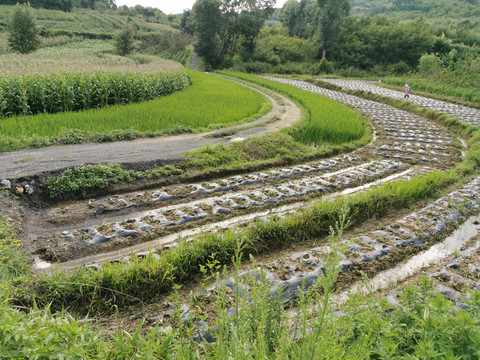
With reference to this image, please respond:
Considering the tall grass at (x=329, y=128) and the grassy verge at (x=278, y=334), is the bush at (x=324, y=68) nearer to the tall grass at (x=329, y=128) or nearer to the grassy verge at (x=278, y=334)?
the tall grass at (x=329, y=128)

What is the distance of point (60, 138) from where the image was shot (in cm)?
751

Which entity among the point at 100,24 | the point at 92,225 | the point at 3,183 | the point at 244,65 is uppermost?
the point at 100,24

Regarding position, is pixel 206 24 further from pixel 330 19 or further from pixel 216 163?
pixel 216 163

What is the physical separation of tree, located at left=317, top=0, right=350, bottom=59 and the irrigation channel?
121 ft

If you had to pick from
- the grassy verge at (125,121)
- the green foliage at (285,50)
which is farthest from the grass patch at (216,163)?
the green foliage at (285,50)

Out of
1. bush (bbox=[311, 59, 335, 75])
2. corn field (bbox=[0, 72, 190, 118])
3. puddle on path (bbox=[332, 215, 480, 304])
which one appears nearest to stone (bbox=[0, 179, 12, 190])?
corn field (bbox=[0, 72, 190, 118])

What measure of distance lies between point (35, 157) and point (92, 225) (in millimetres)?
2830

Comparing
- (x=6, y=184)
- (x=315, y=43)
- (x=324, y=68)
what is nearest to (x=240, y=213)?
(x=6, y=184)

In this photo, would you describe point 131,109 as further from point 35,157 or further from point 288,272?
point 288,272

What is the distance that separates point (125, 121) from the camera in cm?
938

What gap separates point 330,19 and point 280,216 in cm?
4099

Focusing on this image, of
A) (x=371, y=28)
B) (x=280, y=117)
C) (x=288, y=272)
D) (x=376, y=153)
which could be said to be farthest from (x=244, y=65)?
(x=288, y=272)

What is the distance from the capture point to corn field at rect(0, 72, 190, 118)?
→ 9.35 m

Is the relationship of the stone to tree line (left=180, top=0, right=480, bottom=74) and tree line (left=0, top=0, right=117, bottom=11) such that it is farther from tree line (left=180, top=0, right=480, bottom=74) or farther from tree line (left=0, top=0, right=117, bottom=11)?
tree line (left=0, top=0, right=117, bottom=11)
